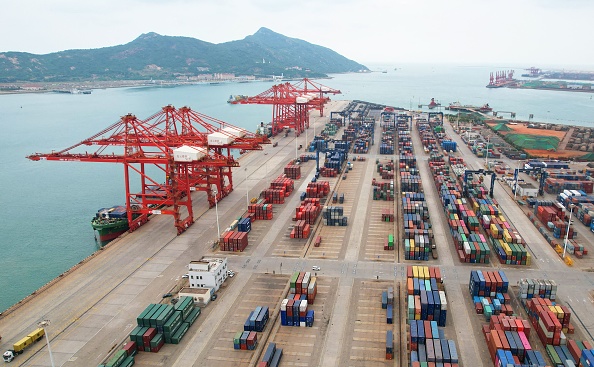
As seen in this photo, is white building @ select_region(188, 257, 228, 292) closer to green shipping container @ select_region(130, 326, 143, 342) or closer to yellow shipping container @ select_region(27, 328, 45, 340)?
green shipping container @ select_region(130, 326, 143, 342)

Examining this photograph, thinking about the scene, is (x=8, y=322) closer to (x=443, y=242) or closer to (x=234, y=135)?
(x=234, y=135)

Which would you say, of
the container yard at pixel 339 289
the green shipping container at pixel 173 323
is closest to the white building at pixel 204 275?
the container yard at pixel 339 289

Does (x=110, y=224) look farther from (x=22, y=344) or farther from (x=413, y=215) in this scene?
(x=413, y=215)

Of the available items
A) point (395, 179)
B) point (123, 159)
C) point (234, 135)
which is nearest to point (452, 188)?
point (395, 179)

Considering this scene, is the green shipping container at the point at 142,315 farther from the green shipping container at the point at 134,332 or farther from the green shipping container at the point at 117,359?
the green shipping container at the point at 117,359

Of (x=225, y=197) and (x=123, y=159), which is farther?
(x=225, y=197)

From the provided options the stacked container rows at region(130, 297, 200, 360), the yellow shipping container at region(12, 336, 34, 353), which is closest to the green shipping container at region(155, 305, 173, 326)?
the stacked container rows at region(130, 297, 200, 360)

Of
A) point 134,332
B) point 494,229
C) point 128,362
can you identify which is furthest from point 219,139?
point 494,229
